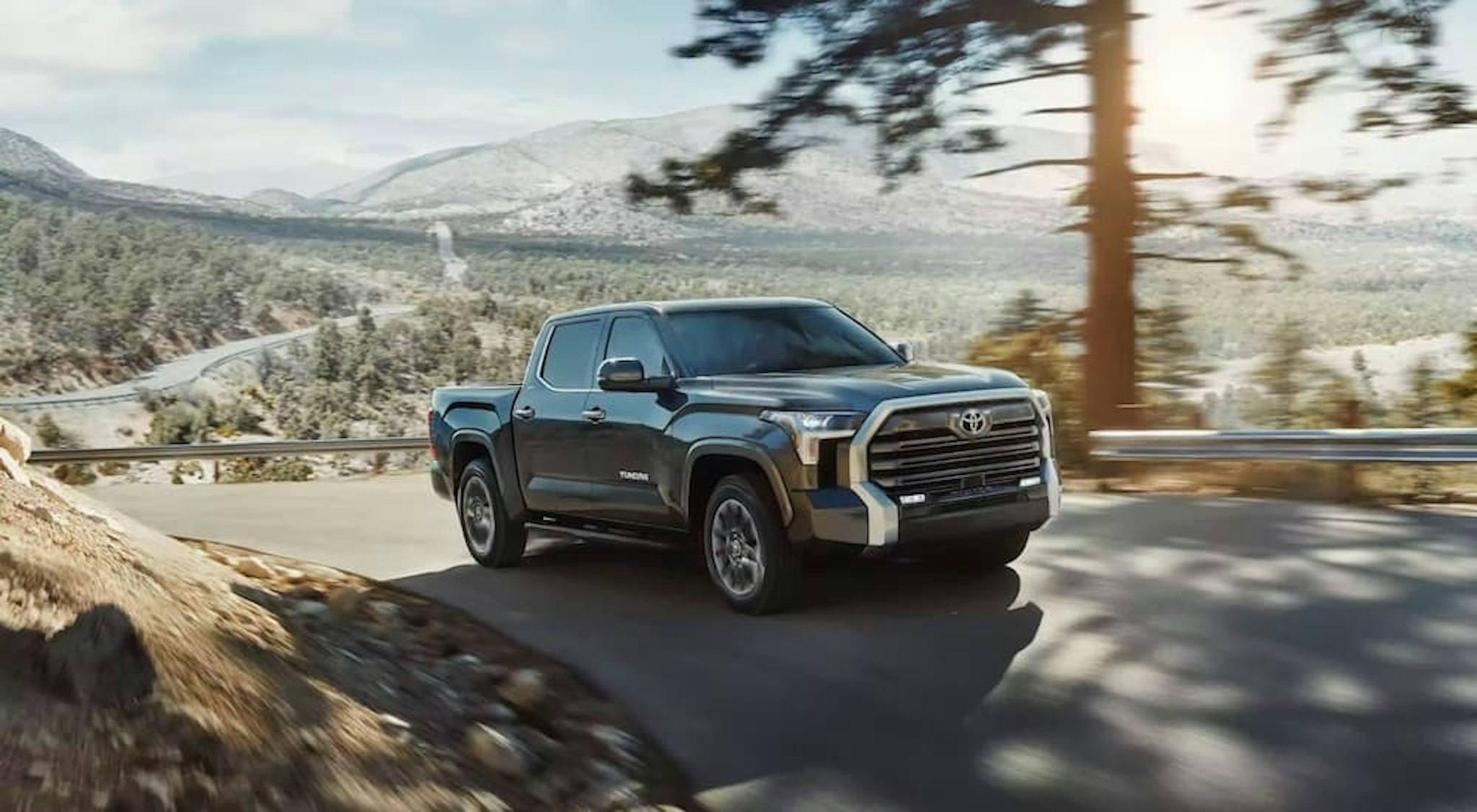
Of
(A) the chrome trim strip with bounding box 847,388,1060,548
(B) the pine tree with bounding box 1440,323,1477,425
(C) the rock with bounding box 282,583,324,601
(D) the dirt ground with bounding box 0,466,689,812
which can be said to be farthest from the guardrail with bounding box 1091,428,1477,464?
(C) the rock with bounding box 282,583,324,601

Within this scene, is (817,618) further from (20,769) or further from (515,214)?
→ (515,214)

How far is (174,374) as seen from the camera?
63812mm

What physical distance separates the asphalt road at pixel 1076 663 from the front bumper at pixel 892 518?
45 centimetres

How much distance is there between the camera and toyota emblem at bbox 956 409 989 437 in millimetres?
8805

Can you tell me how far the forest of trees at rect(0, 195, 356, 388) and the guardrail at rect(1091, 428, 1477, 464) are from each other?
57162 millimetres

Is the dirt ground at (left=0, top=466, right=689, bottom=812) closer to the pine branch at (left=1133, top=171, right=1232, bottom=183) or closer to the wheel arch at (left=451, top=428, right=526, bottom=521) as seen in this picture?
the wheel arch at (left=451, top=428, right=526, bottom=521)

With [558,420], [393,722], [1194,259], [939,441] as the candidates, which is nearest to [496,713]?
[393,722]

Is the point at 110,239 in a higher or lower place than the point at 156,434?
higher

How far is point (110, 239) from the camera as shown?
86.5 metres

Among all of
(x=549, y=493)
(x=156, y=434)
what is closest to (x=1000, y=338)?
(x=549, y=493)

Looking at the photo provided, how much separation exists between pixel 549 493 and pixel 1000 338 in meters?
9.11

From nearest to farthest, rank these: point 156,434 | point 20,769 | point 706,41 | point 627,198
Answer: point 20,769, point 706,41, point 627,198, point 156,434

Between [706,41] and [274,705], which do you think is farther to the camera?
[706,41]

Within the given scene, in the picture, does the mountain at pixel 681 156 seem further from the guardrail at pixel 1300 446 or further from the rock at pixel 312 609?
the rock at pixel 312 609
